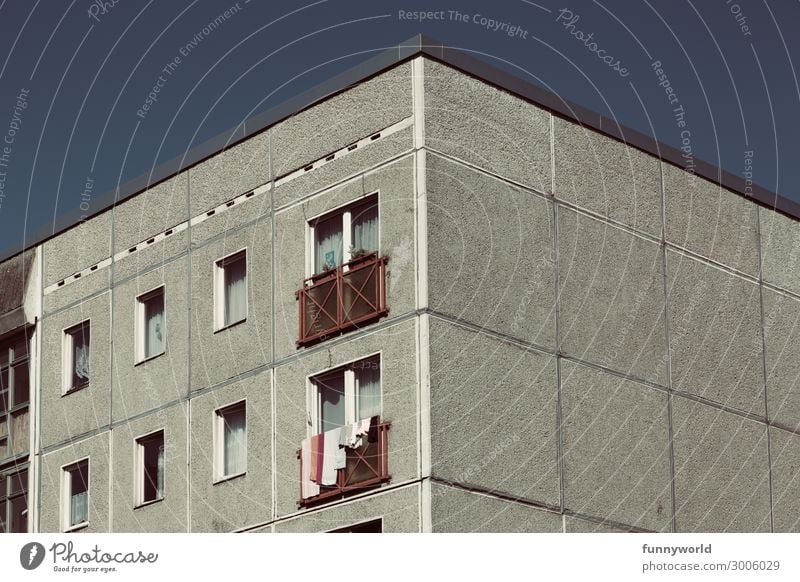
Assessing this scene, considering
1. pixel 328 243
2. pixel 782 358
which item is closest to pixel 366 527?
pixel 328 243

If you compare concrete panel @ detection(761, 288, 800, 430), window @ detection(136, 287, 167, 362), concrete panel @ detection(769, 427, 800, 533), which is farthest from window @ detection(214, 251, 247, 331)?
concrete panel @ detection(769, 427, 800, 533)

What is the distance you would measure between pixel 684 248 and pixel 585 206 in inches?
108

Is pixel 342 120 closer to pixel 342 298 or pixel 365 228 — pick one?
pixel 365 228

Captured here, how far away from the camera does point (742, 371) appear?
107 feet

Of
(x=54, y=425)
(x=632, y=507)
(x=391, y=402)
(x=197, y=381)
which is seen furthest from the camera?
(x=54, y=425)

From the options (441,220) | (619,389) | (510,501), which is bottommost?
(510,501)

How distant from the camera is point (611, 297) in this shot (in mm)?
30109

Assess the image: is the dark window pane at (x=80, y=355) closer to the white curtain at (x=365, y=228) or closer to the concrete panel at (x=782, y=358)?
the white curtain at (x=365, y=228)

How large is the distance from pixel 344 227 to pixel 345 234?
0.12m

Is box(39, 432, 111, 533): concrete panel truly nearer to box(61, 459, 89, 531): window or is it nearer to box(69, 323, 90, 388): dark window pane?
box(61, 459, 89, 531): window

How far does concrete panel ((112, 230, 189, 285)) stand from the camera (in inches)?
1275

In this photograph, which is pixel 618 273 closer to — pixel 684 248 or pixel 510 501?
pixel 684 248

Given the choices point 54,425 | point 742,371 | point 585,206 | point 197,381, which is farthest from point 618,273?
point 54,425
